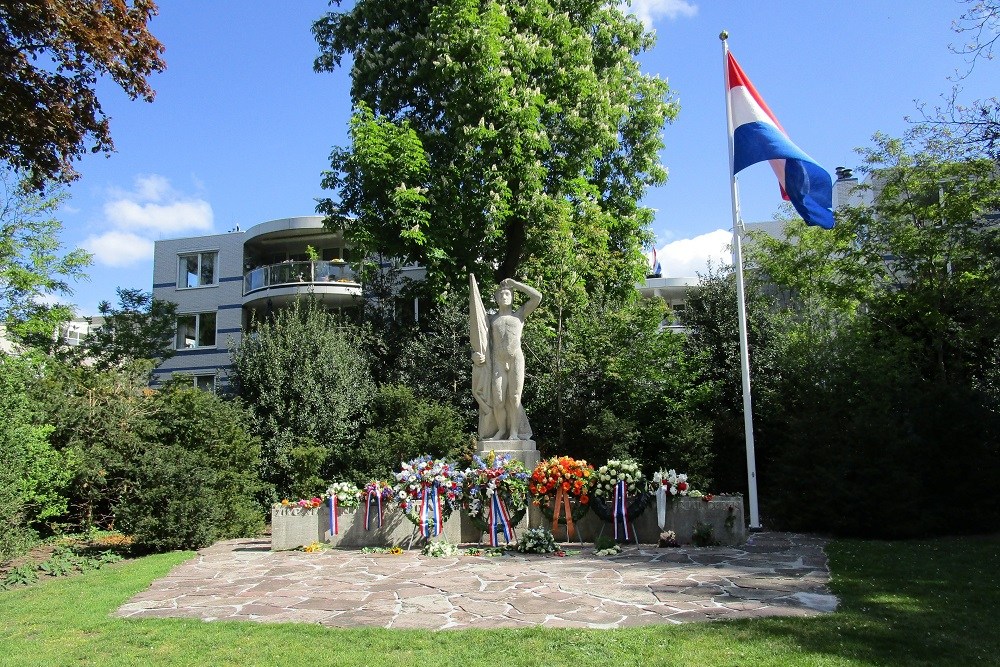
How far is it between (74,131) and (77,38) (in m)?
1.33

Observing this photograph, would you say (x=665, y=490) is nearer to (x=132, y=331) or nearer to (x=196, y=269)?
(x=132, y=331)

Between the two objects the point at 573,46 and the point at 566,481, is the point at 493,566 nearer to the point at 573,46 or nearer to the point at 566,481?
the point at 566,481

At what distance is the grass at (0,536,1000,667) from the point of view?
528 centimetres

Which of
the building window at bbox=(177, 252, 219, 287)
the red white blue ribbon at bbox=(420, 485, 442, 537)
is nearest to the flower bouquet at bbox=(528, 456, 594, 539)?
the red white blue ribbon at bbox=(420, 485, 442, 537)

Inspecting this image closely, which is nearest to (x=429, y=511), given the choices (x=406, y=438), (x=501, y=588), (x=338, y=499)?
(x=338, y=499)

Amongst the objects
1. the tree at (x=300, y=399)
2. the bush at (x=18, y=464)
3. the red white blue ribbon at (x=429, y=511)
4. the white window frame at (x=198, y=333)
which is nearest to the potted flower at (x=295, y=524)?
the red white blue ribbon at (x=429, y=511)

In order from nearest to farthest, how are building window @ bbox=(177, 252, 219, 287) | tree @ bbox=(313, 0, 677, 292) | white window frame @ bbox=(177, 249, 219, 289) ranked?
1. tree @ bbox=(313, 0, 677, 292)
2. white window frame @ bbox=(177, 249, 219, 289)
3. building window @ bbox=(177, 252, 219, 287)

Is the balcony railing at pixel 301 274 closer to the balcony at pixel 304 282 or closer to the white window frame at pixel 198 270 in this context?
the balcony at pixel 304 282

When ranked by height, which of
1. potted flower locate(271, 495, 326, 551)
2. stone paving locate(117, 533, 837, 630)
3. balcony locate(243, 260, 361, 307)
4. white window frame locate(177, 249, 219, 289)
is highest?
white window frame locate(177, 249, 219, 289)

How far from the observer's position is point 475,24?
55.2 feet

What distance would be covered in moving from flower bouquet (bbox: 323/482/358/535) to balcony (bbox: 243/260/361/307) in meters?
16.8

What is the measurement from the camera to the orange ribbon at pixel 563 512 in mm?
10836

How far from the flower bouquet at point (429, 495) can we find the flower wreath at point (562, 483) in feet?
3.67

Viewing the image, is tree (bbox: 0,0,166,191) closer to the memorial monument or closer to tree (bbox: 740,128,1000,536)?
the memorial monument
